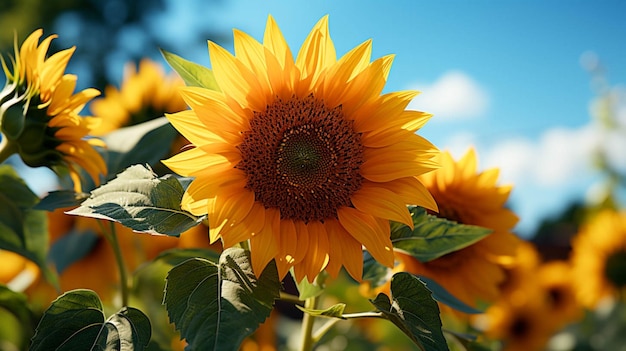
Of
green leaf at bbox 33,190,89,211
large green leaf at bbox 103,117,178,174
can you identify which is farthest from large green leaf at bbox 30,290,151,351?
large green leaf at bbox 103,117,178,174

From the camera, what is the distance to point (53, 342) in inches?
21.4

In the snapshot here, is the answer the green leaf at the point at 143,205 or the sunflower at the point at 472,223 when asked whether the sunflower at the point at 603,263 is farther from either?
the green leaf at the point at 143,205

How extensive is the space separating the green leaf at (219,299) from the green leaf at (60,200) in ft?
0.61

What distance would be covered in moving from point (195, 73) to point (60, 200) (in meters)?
0.19

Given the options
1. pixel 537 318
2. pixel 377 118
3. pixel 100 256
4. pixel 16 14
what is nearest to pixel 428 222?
pixel 377 118

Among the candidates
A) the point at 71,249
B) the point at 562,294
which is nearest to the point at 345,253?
the point at 71,249

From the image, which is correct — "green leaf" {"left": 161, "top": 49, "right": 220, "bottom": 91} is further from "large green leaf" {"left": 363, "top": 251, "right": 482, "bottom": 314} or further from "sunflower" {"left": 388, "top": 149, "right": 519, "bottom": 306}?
"sunflower" {"left": 388, "top": 149, "right": 519, "bottom": 306}

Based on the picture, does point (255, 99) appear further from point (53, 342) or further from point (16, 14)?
point (16, 14)

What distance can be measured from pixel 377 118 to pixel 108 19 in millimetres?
10611

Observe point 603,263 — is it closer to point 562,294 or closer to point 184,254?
point 562,294

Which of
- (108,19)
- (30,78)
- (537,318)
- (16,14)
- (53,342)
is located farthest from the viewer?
(108,19)

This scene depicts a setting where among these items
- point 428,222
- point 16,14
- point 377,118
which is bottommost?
point 16,14

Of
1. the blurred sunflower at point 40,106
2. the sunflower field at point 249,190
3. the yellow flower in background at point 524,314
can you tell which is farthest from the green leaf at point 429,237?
the yellow flower in background at point 524,314

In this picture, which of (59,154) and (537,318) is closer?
(59,154)
